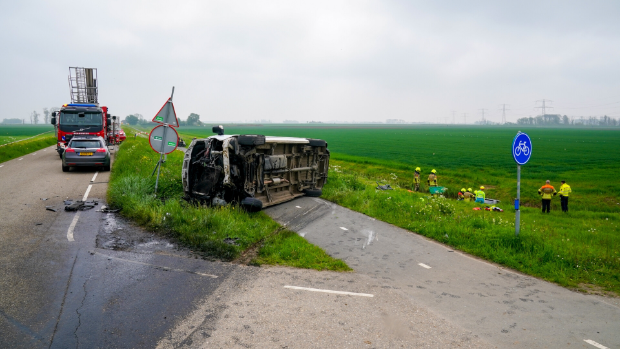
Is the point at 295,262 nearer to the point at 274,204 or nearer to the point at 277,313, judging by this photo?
the point at 277,313

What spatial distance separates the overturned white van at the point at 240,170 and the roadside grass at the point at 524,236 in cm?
227

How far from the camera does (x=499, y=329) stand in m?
4.92

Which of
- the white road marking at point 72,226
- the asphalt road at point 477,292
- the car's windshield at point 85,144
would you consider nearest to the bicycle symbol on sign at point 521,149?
the asphalt road at point 477,292

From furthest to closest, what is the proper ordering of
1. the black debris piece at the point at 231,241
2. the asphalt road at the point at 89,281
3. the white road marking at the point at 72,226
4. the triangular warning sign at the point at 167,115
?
the triangular warning sign at the point at 167,115 < the white road marking at the point at 72,226 < the black debris piece at the point at 231,241 < the asphalt road at the point at 89,281

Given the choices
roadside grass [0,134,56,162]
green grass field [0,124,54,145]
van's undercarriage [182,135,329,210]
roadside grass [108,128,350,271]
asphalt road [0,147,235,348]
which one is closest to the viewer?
asphalt road [0,147,235,348]

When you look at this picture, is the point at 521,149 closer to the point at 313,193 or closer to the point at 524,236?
the point at 524,236

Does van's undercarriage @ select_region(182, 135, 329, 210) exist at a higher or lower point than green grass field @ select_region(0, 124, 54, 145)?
lower

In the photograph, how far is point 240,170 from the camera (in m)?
10.2

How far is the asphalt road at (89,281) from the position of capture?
446 centimetres

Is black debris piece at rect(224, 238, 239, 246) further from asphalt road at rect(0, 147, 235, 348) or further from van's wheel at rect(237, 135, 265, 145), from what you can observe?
van's wheel at rect(237, 135, 265, 145)

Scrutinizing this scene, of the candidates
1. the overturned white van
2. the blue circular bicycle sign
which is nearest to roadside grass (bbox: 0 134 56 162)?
the overturned white van

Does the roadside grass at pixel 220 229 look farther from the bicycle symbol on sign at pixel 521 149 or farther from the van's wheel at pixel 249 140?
the bicycle symbol on sign at pixel 521 149

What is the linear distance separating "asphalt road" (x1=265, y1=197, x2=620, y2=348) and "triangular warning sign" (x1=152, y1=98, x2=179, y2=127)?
4.31 meters

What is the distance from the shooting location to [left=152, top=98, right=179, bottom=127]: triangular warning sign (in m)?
11.0
